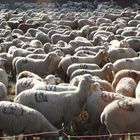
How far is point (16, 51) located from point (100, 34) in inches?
249

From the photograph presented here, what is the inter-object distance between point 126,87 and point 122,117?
251cm

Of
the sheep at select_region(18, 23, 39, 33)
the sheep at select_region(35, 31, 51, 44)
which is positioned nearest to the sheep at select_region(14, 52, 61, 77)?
the sheep at select_region(35, 31, 51, 44)

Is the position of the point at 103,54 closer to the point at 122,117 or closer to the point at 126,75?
the point at 126,75

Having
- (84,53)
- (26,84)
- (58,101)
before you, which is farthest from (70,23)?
(58,101)

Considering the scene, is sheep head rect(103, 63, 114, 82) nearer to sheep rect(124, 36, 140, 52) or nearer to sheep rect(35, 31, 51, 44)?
sheep rect(124, 36, 140, 52)

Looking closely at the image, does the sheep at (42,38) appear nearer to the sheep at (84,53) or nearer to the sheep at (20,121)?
the sheep at (84,53)

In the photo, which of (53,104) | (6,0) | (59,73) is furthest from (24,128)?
(6,0)

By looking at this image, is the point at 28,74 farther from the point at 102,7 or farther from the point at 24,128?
the point at 102,7

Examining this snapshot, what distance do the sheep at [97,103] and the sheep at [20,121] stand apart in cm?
113

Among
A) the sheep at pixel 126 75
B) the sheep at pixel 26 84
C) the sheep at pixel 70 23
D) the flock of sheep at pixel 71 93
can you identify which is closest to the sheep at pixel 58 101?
the flock of sheep at pixel 71 93

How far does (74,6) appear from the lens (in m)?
43.2

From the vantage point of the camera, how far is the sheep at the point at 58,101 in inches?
364

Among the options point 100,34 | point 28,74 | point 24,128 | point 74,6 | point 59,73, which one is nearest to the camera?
point 24,128

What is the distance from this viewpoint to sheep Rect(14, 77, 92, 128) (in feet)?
30.3
